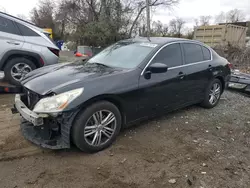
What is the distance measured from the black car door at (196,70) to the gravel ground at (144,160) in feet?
2.35

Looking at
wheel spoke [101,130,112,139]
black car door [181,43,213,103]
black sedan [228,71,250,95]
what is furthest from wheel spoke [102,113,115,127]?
black sedan [228,71,250,95]

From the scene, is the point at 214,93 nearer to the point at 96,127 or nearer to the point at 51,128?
the point at 96,127

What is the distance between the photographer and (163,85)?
151 inches

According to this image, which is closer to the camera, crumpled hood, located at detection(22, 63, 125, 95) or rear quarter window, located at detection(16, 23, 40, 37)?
crumpled hood, located at detection(22, 63, 125, 95)

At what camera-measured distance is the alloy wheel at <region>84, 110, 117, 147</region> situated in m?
3.03

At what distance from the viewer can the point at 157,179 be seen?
8.80ft

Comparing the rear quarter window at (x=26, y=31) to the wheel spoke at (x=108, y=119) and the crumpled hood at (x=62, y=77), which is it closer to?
the crumpled hood at (x=62, y=77)

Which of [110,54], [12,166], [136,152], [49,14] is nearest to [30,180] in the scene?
[12,166]

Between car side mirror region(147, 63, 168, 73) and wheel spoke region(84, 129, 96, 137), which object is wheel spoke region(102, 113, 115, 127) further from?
car side mirror region(147, 63, 168, 73)

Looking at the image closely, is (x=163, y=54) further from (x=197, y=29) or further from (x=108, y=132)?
(x=197, y=29)

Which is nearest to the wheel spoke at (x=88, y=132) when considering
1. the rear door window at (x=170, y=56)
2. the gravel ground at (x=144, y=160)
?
the gravel ground at (x=144, y=160)

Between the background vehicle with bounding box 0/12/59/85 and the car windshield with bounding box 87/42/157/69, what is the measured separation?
7.41ft

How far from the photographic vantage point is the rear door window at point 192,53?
14.6 feet

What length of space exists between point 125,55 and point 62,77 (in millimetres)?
1275
